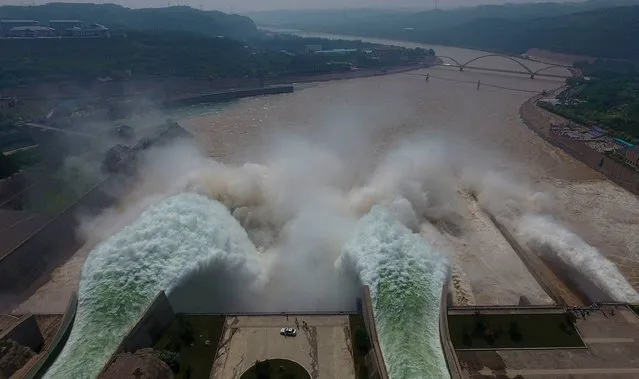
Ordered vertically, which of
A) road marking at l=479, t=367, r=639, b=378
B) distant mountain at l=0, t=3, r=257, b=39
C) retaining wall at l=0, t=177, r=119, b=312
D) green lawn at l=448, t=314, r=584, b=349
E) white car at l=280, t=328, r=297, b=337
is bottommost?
retaining wall at l=0, t=177, r=119, b=312

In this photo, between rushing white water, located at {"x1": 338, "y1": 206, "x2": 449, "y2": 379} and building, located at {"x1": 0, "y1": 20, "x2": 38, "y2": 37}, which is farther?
building, located at {"x1": 0, "y1": 20, "x2": 38, "y2": 37}

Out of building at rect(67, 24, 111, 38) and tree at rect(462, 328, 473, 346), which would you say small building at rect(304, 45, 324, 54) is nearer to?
building at rect(67, 24, 111, 38)

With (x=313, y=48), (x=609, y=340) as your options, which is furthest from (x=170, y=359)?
(x=313, y=48)

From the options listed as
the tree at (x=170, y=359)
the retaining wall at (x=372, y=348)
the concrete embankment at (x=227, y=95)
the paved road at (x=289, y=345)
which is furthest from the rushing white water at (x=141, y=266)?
the concrete embankment at (x=227, y=95)

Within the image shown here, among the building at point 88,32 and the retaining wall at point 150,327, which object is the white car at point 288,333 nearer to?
the retaining wall at point 150,327

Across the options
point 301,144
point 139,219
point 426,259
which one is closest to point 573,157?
point 301,144

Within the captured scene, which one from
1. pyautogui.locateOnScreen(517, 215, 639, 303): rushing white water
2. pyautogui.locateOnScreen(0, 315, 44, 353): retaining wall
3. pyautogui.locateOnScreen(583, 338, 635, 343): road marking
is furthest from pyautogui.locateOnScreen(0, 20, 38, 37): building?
pyautogui.locateOnScreen(583, 338, 635, 343): road marking

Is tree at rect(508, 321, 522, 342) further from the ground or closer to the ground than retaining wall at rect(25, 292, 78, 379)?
A: further from the ground

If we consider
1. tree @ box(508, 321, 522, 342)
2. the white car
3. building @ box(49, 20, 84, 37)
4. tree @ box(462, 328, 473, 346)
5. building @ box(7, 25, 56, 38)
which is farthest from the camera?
building @ box(49, 20, 84, 37)
